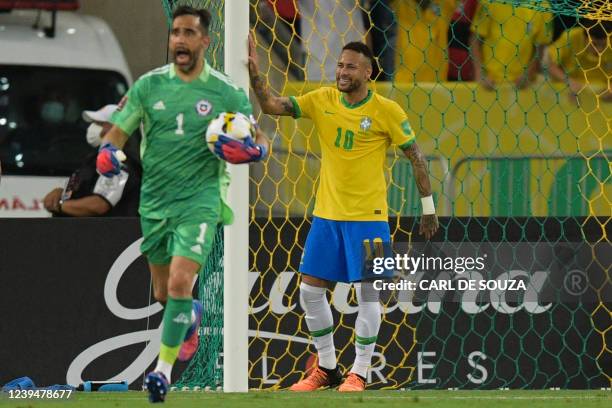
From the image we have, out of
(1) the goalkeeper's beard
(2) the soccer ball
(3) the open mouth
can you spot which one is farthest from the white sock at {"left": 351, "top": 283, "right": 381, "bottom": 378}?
(3) the open mouth

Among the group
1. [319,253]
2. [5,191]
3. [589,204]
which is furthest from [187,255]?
[5,191]

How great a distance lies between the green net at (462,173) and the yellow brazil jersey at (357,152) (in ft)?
2.69

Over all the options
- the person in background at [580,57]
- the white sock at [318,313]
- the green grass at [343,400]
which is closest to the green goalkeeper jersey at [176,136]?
the green grass at [343,400]

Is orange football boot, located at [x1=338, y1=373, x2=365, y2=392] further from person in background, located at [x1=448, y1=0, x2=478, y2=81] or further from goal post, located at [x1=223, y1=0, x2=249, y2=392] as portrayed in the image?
person in background, located at [x1=448, y1=0, x2=478, y2=81]

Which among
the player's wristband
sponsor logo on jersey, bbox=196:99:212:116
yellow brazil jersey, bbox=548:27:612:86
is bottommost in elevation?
the player's wristband

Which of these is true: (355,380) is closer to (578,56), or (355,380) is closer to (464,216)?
(464,216)

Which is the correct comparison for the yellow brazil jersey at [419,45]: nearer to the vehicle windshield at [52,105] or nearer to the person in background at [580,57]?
the person in background at [580,57]

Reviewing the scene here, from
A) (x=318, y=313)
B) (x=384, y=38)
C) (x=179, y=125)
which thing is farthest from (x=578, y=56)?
(x=179, y=125)

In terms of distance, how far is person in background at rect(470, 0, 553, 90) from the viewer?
459 inches

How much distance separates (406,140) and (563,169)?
7.01ft

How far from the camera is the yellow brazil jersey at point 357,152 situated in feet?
30.9

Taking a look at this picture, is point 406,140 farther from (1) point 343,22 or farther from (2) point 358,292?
(1) point 343,22

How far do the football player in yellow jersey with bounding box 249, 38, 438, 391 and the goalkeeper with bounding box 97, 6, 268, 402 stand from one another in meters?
1.39

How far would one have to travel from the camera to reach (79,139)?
1319 cm
